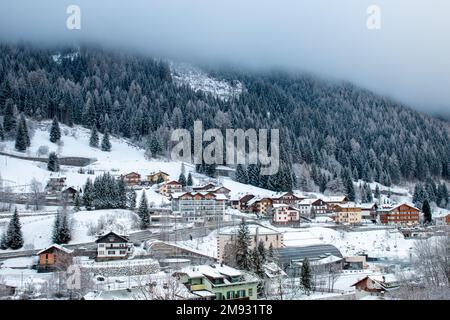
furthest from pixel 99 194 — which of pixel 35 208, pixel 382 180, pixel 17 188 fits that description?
pixel 382 180

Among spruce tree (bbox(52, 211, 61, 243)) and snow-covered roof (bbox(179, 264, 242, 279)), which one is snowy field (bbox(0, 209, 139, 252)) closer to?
spruce tree (bbox(52, 211, 61, 243))

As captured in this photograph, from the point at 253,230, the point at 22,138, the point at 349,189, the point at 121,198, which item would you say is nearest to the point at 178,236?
the point at 253,230

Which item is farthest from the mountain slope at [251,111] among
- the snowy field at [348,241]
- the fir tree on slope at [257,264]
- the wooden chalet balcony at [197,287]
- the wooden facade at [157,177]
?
the wooden chalet balcony at [197,287]

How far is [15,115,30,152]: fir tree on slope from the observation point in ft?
77.6

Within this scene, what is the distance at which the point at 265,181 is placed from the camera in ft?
85.3

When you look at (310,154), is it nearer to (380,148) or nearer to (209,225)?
(380,148)

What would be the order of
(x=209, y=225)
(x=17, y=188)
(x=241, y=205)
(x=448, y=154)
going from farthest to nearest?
(x=448, y=154)
(x=241, y=205)
(x=17, y=188)
(x=209, y=225)

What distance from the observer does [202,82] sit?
5147cm

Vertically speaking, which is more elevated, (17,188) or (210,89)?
(210,89)

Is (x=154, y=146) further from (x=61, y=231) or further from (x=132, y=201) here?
(x=61, y=231)

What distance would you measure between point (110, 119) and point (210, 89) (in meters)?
18.6

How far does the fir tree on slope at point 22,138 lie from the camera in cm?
2366

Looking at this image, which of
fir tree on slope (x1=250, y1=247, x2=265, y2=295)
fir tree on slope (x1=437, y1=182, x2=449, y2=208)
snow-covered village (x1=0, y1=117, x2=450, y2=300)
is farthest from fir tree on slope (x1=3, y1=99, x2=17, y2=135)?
fir tree on slope (x1=437, y1=182, x2=449, y2=208)

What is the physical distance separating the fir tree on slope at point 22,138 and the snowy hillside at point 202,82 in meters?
23.9
